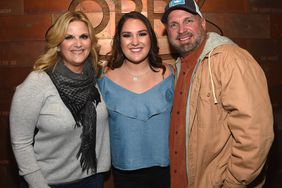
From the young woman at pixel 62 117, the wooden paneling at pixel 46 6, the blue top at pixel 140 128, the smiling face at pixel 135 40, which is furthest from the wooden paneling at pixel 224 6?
the wooden paneling at pixel 46 6

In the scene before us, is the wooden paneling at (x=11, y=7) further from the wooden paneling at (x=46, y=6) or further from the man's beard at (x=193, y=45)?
the man's beard at (x=193, y=45)

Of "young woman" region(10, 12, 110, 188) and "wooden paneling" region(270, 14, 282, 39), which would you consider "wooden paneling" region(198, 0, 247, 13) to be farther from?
"young woman" region(10, 12, 110, 188)

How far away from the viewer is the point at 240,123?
1.47m

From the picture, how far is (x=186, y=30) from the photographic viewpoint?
1781 millimetres

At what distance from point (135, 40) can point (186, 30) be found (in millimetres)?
389

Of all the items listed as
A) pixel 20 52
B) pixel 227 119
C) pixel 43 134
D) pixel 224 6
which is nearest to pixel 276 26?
pixel 224 6

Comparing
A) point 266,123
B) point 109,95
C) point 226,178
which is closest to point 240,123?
point 266,123

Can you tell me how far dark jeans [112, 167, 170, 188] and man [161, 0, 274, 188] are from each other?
146 mm

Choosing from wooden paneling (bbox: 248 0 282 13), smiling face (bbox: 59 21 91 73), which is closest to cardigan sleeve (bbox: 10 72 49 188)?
smiling face (bbox: 59 21 91 73)

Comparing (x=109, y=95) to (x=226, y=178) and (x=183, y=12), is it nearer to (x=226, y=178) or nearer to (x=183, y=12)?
(x=183, y=12)

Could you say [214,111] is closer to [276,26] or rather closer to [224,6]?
[224,6]

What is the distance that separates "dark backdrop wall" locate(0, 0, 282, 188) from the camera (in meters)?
2.26

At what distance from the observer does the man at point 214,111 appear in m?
1.46

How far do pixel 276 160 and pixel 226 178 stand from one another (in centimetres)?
124
